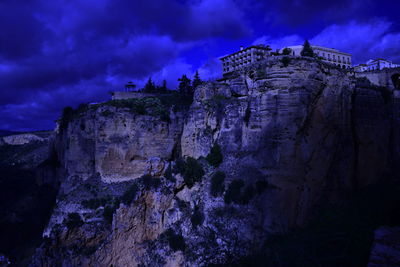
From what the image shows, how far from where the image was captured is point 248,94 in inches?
683

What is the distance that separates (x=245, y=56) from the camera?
38844 mm

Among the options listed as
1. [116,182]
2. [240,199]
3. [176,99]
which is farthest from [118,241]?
[176,99]

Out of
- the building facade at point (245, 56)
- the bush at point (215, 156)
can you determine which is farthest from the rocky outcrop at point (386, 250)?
the building facade at point (245, 56)

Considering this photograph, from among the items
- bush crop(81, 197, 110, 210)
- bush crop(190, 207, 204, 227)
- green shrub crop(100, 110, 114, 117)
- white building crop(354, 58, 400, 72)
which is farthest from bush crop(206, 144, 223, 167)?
white building crop(354, 58, 400, 72)

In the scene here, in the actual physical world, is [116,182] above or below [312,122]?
below

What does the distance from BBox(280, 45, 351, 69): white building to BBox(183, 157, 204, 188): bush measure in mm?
24462

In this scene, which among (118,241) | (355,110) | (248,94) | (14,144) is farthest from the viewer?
(14,144)

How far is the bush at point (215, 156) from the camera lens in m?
18.0

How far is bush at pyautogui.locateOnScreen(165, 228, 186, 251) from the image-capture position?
16822mm

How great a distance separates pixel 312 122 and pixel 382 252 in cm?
973

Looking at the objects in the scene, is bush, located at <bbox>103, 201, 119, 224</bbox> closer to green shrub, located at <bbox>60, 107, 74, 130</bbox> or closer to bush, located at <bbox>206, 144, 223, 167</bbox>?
bush, located at <bbox>206, 144, 223, 167</bbox>

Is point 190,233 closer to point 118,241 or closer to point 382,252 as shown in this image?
point 118,241

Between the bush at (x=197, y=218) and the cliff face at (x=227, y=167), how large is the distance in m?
0.13

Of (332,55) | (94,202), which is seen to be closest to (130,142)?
(94,202)
